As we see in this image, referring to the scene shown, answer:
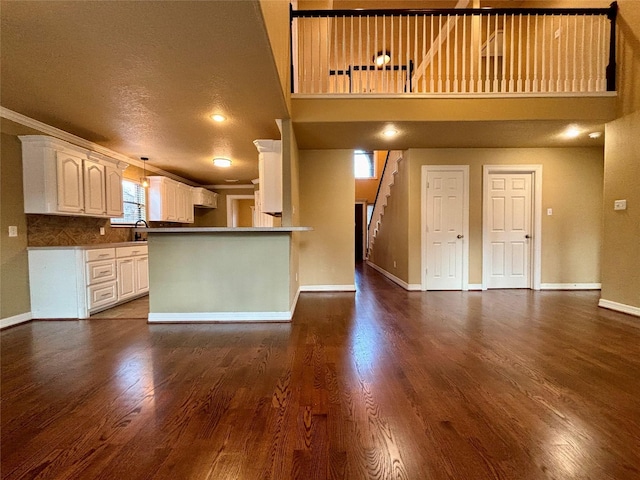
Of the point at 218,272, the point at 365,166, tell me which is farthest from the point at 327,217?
the point at 365,166

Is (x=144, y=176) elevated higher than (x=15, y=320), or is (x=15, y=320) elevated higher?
(x=144, y=176)

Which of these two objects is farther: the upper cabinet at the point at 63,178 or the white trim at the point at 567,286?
the white trim at the point at 567,286

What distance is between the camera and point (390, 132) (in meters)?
3.85

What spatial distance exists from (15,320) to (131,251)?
142 centimetres

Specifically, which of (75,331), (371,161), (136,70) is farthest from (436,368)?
(371,161)

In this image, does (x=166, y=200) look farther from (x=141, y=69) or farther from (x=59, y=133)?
(x=141, y=69)

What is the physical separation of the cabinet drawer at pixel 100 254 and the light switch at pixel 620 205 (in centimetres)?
637

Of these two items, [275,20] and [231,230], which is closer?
[275,20]

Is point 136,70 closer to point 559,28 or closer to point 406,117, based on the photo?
point 406,117

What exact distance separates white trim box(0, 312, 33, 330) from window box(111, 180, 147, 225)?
→ 2.00 m

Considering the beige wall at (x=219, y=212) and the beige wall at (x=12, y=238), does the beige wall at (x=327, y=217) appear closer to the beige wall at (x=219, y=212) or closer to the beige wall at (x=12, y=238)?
the beige wall at (x=12, y=238)

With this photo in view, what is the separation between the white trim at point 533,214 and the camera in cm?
463

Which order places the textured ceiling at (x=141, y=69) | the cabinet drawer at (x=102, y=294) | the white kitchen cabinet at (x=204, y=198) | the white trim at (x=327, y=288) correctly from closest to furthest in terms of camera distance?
the textured ceiling at (x=141, y=69) → the cabinet drawer at (x=102, y=294) → the white trim at (x=327, y=288) → the white kitchen cabinet at (x=204, y=198)

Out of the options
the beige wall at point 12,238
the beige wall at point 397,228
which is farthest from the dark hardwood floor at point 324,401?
the beige wall at point 397,228
